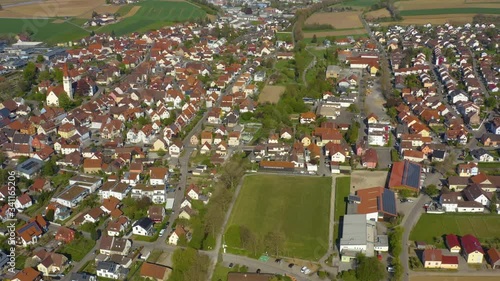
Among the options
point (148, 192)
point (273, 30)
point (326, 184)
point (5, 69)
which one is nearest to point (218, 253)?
point (148, 192)

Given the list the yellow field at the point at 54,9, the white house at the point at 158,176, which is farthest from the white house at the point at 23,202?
the yellow field at the point at 54,9

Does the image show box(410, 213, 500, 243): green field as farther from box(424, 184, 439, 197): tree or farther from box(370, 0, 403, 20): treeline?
box(370, 0, 403, 20): treeline

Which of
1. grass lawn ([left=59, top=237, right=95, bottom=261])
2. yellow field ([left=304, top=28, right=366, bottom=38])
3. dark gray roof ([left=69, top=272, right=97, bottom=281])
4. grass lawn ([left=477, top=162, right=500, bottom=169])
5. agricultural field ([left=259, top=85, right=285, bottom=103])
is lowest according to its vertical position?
yellow field ([left=304, top=28, right=366, bottom=38])

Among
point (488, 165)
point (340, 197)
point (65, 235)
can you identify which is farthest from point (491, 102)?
point (65, 235)

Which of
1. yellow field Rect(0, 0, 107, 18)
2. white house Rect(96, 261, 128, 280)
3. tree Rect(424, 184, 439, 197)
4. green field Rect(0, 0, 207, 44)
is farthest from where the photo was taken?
yellow field Rect(0, 0, 107, 18)

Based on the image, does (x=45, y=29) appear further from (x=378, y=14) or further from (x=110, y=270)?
(x=110, y=270)

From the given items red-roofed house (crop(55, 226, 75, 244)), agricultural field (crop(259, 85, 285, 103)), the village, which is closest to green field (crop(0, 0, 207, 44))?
the village

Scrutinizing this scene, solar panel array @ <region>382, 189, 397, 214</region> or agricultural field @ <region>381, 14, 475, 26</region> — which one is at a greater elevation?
solar panel array @ <region>382, 189, 397, 214</region>

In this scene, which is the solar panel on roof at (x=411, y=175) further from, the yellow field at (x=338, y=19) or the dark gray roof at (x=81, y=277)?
the yellow field at (x=338, y=19)
